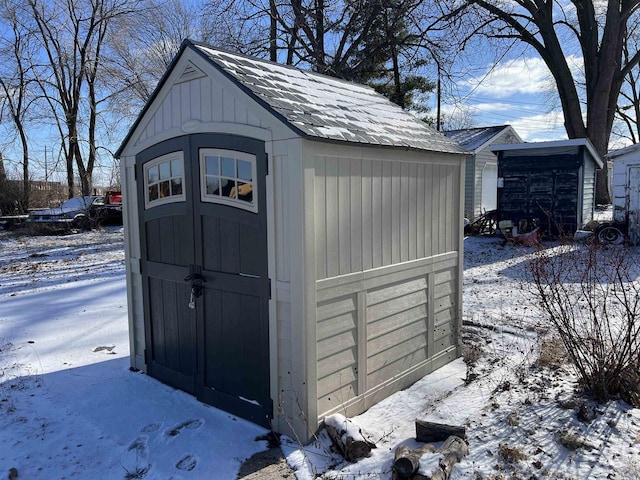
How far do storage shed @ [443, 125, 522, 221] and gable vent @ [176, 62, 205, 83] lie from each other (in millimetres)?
14064

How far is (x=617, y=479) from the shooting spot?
270cm

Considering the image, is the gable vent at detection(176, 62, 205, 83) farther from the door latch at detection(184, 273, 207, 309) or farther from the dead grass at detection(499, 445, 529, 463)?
the dead grass at detection(499, 445, 529, 463)

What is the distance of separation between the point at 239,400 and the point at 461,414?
1.72 m

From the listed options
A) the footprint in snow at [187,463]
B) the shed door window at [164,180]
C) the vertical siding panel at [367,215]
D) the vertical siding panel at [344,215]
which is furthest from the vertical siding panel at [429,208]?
the footprint in snow at [187,463]

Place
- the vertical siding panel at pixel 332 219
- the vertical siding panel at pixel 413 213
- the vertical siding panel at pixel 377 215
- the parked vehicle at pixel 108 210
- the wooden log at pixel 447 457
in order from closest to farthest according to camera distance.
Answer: the wooden log at pixel 447 457
the vertical siding panel at pixel 332 219
the vertical siding panel at pixel 377 215
the vertical siding panel at pixel 413 213
the parked vehicle at pixel 108 210

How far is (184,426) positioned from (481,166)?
16.5 m

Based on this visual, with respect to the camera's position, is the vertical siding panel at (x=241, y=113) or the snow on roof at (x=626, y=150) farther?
the snow on roof at (x=626, y=150)

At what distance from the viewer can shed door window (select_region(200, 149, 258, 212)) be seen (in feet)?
11.5

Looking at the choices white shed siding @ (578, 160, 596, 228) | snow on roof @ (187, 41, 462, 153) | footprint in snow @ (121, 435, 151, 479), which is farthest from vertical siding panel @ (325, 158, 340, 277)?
white shed siding @ (578, 160, 596, 228)

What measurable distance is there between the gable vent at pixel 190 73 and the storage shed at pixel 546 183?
11.7m

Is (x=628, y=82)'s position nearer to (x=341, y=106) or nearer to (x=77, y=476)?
(x=341, y=106)

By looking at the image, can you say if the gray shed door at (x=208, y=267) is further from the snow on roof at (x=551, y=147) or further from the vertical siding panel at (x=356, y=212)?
the snow on roof at (x=551, y=147)

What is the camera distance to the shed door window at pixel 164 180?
4037 mm

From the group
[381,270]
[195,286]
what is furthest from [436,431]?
[195,286]
